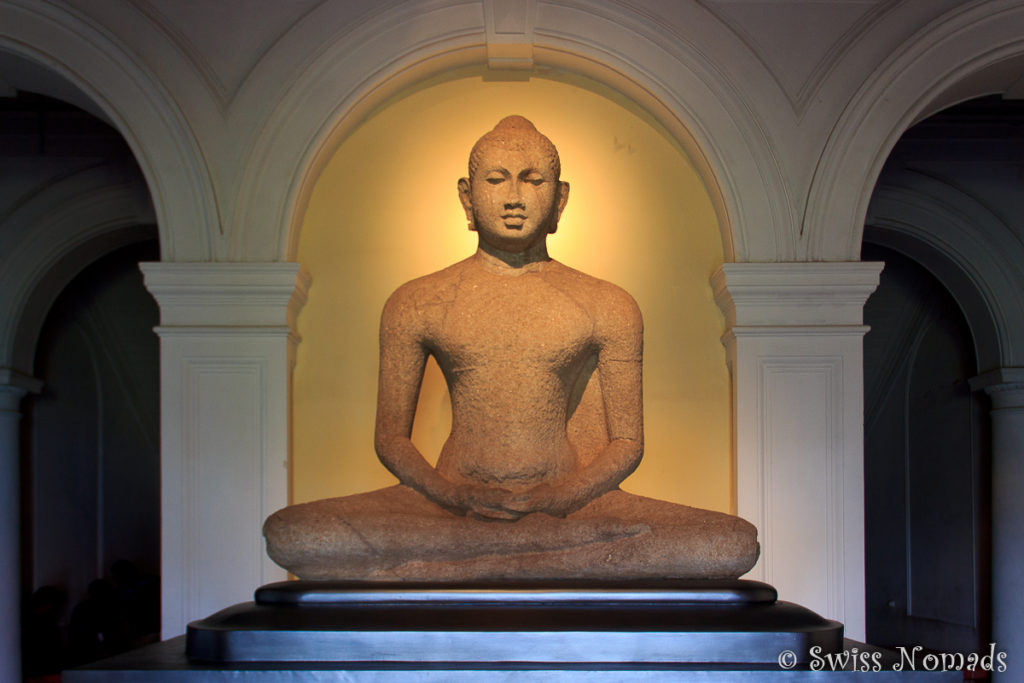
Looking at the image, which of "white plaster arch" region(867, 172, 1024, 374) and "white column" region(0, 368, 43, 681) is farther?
"white plaster arch" region(867, 172, 1024, 374)

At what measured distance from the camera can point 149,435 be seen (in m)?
10.6

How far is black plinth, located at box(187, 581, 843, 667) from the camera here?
3074 millimetres

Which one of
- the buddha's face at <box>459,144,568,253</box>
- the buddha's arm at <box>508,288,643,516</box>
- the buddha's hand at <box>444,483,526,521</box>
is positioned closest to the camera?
the buddha's hand at <box>444,483,526,521</box>

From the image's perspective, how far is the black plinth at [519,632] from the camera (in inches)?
121

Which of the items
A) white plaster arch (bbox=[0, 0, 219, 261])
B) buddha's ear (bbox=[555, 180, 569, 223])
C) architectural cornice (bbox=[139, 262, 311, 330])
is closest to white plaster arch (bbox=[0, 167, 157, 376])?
white plaster arch (bbox=[0, 0, 219, 261])

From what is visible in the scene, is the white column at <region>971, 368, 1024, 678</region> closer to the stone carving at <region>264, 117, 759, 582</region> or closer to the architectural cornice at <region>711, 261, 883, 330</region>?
the architectural cornice at <region>711, 261, 883, 330</region>

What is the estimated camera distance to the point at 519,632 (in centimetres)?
308

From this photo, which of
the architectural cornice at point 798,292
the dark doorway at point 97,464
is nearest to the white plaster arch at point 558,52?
the architectural cornice at point 798,292

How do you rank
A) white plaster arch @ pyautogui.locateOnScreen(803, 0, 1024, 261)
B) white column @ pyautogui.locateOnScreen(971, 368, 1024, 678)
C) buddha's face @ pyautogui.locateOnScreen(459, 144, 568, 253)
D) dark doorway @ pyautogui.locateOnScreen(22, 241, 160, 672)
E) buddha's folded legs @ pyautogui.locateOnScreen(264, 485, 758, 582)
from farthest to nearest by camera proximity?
dark doorway @ pyautogui.locateOnScreen(22, 241, 160, 672) → white column @ pyautogui.locateOnScreen(971, 368, 1024, 678) → white plaster arch @ pyautogui.locateOnScreen(803, 0, 1024, 261) → buddha's face @ pyautogui.locateOnScreen(459, 144, 568, 253) → buddha's folded legs @ pyautogui.locateOnScreen(264, 485, 758, 582)

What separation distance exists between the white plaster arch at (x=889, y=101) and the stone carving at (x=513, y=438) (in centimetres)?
172

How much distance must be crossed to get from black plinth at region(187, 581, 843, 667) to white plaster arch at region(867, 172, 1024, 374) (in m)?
5.44

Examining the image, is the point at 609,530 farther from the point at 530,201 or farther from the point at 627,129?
the point at 627,129

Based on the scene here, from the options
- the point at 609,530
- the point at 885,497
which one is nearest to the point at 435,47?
the point at 609,530

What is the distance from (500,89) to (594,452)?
8.35 ft
